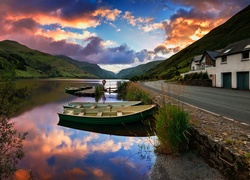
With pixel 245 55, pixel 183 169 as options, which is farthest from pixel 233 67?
pixel 183 169

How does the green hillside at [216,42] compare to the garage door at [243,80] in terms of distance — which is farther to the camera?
the green hillside at [216,42]

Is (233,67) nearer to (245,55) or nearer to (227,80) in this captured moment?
(245,55)

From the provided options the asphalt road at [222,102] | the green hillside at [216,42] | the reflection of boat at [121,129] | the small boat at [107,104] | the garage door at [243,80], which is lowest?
the reflection of boat at [121,129]

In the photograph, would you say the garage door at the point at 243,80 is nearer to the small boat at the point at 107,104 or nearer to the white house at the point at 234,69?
the white house at the point at 234,69

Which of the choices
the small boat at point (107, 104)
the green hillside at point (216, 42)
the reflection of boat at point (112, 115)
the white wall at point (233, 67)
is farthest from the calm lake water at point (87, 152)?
the green hillside at point (216, 42)

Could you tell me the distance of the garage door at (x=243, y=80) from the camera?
88.6ft

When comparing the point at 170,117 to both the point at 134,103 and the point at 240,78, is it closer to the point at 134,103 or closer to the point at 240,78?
the point at 134,103

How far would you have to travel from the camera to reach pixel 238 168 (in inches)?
197

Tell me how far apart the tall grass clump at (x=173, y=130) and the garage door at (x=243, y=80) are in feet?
77.6

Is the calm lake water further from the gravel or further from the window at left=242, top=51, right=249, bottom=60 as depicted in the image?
the window at left=242, top=51, right=249, bottom=60

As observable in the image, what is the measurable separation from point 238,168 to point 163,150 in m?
3.56

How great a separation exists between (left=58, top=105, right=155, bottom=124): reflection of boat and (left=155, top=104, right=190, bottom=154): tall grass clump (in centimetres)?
624

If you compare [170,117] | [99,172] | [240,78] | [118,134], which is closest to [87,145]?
[118,134]

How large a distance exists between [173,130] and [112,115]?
9.72m
